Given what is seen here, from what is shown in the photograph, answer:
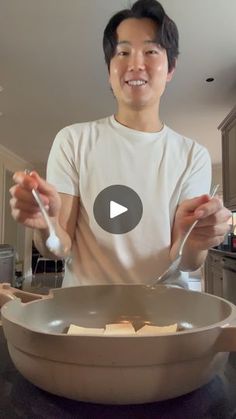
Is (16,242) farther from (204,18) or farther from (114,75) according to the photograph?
(114,75)

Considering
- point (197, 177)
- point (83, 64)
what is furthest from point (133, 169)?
point (83, 64)

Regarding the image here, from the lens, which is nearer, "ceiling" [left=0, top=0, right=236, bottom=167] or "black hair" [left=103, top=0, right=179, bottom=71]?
"black hair" [left=103, top=0, right=179, bottom=71]

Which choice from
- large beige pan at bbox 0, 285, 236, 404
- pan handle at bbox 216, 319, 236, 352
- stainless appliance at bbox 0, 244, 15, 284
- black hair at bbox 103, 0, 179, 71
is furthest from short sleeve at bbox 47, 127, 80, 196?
stainless appliance at bbox 0, 244, 15, 284

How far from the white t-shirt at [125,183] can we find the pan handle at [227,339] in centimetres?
41

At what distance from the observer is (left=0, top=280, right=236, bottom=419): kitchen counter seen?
0.33m

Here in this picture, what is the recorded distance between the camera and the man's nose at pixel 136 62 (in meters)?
0.71

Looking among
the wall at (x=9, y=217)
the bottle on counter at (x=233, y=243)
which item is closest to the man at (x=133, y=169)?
the bottle on counter at (x=233, y=243)

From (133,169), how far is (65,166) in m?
0.16

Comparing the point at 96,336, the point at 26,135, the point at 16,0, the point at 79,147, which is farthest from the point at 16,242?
the point at 96,336

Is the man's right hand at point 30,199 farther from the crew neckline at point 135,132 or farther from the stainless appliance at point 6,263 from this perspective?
the stainless appliance at point 6,263

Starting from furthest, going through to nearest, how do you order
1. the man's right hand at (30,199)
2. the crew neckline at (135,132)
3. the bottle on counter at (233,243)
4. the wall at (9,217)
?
the wall at (9,217) → the bottle on counter at (233,243) → the crew neckline at (135,132) → the man's right hand at (30,199)

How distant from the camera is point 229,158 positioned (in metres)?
3.16

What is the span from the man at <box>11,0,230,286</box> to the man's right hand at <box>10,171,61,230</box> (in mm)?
128

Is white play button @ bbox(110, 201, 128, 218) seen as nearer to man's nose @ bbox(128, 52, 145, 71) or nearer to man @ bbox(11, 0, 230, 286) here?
man @ bbox(11, 0, 230, 286)
